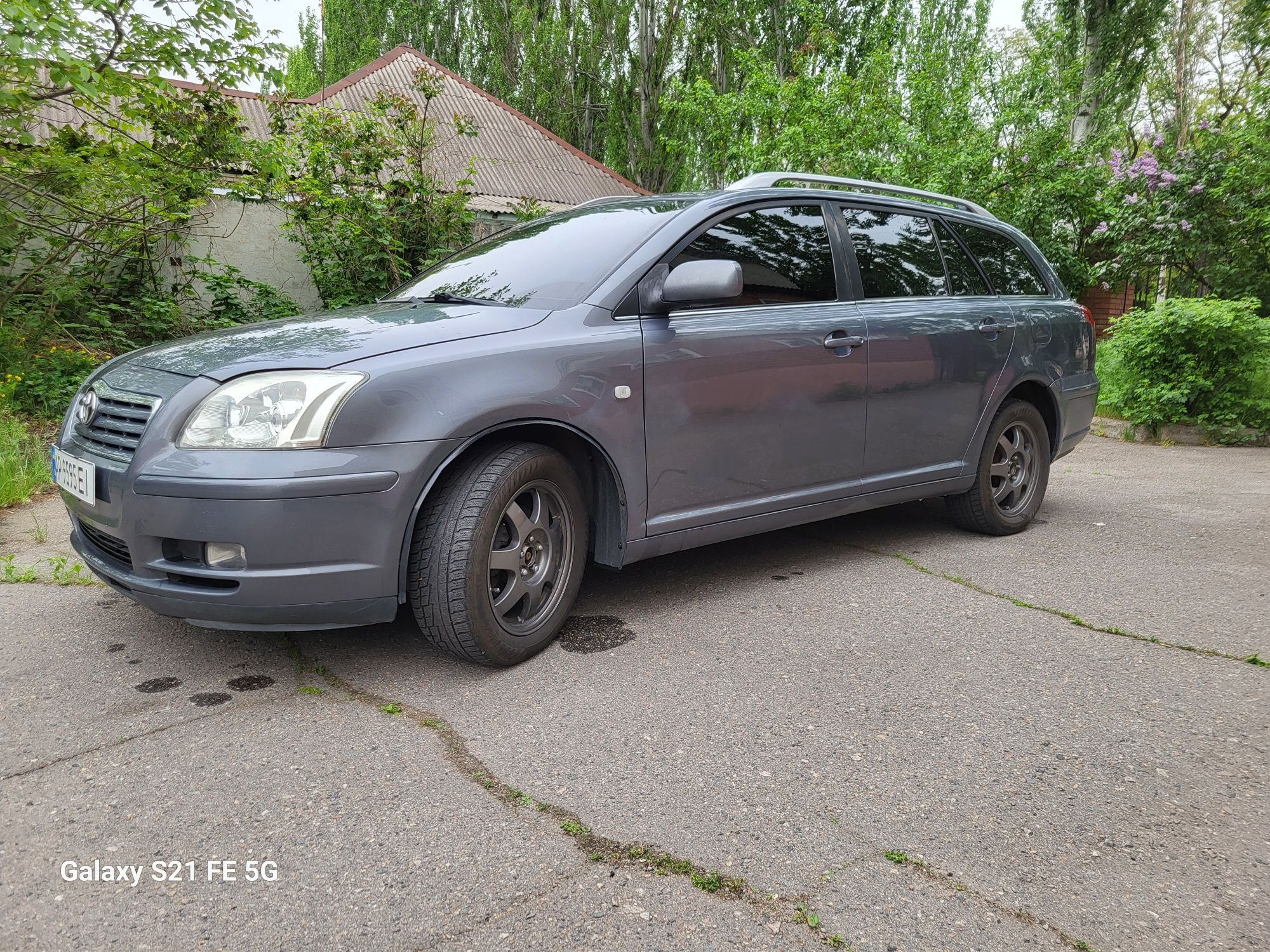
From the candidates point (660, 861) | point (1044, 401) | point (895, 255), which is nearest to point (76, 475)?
point (660, 861)

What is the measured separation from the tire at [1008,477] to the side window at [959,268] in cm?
64

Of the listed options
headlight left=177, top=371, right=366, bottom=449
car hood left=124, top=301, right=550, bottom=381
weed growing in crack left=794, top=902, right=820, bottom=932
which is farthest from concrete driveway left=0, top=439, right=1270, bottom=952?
car hood left=124, top=301, right=550, bottom=381

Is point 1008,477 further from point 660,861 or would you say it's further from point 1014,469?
point 660,861

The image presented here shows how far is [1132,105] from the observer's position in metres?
22.3

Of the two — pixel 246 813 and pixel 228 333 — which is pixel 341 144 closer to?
pixel 228 333

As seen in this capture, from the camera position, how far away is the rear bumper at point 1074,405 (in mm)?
5016

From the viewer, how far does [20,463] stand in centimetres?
559

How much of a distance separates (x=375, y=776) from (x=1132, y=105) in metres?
25.7

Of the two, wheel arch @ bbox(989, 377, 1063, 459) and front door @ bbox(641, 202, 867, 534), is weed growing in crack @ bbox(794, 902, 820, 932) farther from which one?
wheel arch @ bbox(989, 377, 1063, 459)

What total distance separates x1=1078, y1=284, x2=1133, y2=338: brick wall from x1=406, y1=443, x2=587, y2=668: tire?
12.9 m

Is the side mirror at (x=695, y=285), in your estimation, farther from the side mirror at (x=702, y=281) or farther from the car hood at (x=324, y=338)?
the car hood at (x=324, y=338)

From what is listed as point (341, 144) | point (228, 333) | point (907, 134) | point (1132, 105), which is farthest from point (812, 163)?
point (1132, 105)

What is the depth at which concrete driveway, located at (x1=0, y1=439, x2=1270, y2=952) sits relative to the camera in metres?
1.82

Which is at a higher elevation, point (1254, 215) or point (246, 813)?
point (1254, 215)
